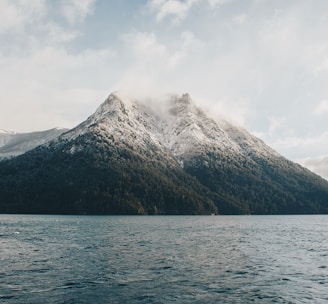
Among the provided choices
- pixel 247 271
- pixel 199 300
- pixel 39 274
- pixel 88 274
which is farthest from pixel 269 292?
pixel 39 274

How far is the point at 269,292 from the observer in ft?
150

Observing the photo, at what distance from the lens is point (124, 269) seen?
58312mm

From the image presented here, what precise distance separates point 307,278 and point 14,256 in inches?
1962

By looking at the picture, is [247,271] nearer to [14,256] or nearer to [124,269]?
[124,269]

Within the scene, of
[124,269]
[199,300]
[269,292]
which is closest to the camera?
[199,300]

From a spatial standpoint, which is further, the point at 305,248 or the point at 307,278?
the point at 305,248

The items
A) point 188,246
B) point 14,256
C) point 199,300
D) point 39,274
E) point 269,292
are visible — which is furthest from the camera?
point 188,246

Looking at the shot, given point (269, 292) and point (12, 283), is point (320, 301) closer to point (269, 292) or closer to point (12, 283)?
point (269, 292)

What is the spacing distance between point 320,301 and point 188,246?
159 ft

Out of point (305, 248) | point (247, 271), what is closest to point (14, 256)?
point (247, 271)

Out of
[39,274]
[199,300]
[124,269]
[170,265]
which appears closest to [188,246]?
[170,265]

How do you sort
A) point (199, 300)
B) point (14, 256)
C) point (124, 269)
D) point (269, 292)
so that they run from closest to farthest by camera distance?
1. point (199, 300)
2. point (269, 292)
3. point (124, 269)
4. point (14, 256)

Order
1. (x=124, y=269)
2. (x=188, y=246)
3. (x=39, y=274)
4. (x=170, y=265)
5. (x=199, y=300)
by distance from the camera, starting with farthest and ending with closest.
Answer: (x=188, y=246), (x=170, y=265), (x=124, y=269), (x=39, y=274), (x=199, y=300)

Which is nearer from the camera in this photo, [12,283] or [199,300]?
[199,300]
